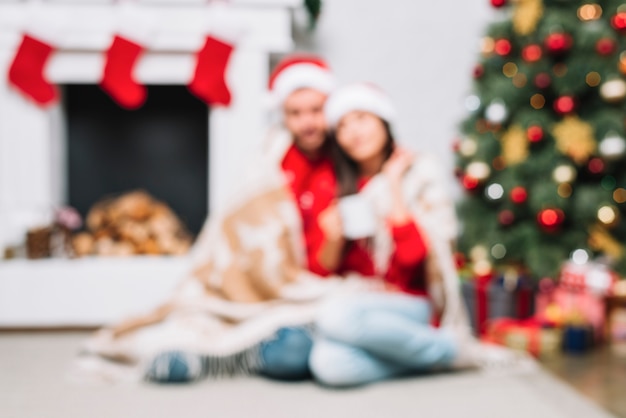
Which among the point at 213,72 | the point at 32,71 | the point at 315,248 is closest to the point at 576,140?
the point at 315,248

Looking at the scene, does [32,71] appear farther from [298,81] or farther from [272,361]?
[272,361]

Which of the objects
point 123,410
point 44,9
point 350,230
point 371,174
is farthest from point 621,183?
point 44,9

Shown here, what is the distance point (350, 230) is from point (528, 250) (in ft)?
3.97

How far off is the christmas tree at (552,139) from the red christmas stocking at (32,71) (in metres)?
1.66

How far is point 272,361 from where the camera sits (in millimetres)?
1884

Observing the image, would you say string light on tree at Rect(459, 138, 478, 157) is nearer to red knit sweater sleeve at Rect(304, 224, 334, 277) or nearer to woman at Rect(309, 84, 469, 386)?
woman at Rect(309, 84, 469, 386)

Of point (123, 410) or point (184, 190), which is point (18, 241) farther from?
point (123, 410)

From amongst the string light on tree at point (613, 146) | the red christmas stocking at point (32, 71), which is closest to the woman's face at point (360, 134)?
the string light on tree at point (613, 146)

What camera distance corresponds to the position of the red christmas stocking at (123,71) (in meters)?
2.89

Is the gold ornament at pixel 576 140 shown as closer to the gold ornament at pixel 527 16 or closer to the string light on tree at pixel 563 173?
the string light on tree at pixel 563 173

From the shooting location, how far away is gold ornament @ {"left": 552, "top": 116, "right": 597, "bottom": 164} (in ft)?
8.79

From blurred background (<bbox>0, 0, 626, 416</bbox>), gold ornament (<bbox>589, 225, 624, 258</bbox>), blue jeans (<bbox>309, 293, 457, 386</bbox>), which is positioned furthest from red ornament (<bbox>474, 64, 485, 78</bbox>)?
blue jeans (<bbox>309, 293, 457, 386</bbox>)

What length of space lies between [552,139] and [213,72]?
1.31m

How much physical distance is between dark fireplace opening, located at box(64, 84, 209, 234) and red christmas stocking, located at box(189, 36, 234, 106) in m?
0.29
